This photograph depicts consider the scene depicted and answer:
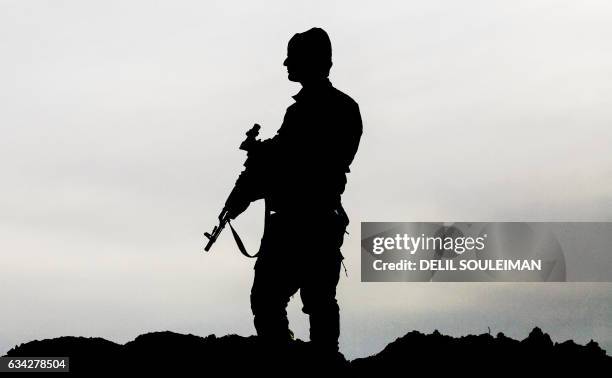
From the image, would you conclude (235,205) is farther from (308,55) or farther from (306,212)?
(308,55)

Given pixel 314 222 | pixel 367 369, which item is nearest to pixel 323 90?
pixel 314 222

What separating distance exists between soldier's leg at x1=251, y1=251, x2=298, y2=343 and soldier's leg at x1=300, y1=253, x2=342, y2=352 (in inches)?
11.4

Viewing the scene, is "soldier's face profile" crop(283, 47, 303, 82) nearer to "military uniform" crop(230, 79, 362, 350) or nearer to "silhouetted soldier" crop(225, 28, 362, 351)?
"silhouetted soldier" crop(225, 28, 362, 351)

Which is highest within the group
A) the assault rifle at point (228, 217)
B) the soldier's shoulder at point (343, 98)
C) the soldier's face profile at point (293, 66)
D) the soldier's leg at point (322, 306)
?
the soldier's face profile at point (293, 66)

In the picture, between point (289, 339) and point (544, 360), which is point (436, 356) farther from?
point (289, 339)

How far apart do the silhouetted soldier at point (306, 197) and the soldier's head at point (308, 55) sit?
0.04 feet

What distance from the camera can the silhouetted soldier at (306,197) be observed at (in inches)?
533

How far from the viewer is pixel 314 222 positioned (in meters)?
13.6

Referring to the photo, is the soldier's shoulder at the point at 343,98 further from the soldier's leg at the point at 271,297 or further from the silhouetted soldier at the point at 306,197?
the soldier's leg at the point at 271,297

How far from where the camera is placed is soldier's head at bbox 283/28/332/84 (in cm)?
1356

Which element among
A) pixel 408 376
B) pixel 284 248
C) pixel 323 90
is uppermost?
pixel 323 90

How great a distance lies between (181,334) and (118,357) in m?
1.01

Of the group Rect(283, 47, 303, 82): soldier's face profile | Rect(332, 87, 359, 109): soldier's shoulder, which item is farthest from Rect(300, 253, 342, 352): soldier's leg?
Rect(283, 47, 303, 82): soldier's face profile

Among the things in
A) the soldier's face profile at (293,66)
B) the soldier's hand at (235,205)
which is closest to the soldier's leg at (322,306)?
the soldier's hand at (235,205)
